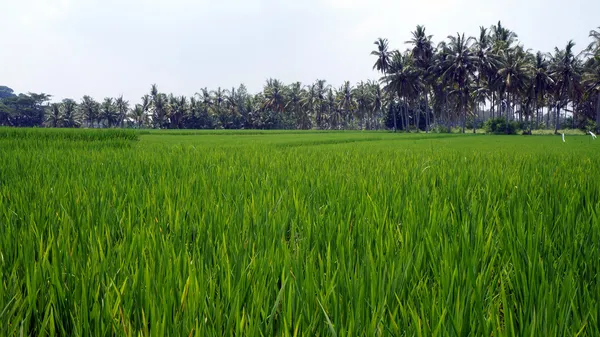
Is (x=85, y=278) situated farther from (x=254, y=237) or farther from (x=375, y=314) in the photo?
(x=375, y=314)

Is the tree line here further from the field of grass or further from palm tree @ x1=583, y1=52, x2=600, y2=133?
the field of grass

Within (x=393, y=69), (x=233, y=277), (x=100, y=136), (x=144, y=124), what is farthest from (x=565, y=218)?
(x=144, y=124)

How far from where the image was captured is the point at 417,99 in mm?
48156

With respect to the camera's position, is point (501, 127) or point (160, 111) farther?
point (160, 111)

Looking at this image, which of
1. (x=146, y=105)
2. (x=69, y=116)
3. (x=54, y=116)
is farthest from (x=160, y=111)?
(x=54, y=116)

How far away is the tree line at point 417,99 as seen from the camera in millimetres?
41250

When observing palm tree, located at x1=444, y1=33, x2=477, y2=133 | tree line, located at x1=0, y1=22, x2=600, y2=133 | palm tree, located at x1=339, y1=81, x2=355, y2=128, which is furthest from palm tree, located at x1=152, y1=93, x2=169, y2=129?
palm tree, located at x1=444, y1=33, x2=477, y2=133

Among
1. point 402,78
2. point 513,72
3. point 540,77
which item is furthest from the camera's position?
point 402,78

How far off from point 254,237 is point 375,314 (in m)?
0.80

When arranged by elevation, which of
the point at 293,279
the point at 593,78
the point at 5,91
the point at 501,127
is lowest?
the point at 293,279

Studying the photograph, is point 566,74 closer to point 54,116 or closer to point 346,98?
point 346,98

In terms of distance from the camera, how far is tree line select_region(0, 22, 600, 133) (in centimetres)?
4125

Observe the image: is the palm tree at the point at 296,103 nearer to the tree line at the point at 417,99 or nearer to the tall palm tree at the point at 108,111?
the tree line at the point at 417,99

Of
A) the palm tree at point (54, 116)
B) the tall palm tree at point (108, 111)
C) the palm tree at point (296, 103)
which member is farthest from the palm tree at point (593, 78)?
the palm tree at point (54, 116)
